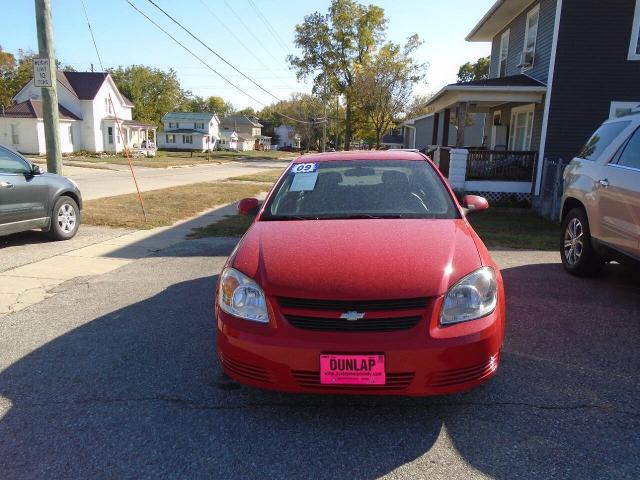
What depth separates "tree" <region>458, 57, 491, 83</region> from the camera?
64.5 meters

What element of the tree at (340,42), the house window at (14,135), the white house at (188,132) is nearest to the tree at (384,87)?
the tree at (340,42)

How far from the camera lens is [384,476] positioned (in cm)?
252

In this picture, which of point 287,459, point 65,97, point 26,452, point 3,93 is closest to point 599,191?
point 287,459

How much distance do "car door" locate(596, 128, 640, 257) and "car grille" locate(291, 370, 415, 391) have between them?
3298 millimetres

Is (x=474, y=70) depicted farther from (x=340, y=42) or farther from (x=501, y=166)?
(x=501, y=166)

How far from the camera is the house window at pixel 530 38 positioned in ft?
49.8

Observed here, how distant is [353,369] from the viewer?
107 inches

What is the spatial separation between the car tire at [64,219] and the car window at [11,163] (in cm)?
72

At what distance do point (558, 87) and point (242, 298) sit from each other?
13306 millimetres

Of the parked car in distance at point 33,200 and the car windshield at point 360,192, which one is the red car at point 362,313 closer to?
the car windshield at point 360,192

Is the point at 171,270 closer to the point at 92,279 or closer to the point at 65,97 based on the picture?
the point at 92,279

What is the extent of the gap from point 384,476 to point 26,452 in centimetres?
190

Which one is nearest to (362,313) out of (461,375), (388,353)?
(388,353)

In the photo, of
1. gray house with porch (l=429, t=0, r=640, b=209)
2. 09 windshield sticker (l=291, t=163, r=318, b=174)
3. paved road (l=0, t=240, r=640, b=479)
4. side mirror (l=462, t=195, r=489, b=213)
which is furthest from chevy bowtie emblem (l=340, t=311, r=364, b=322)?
gray house with porch (l=429, t=0, r=640, b=209)
